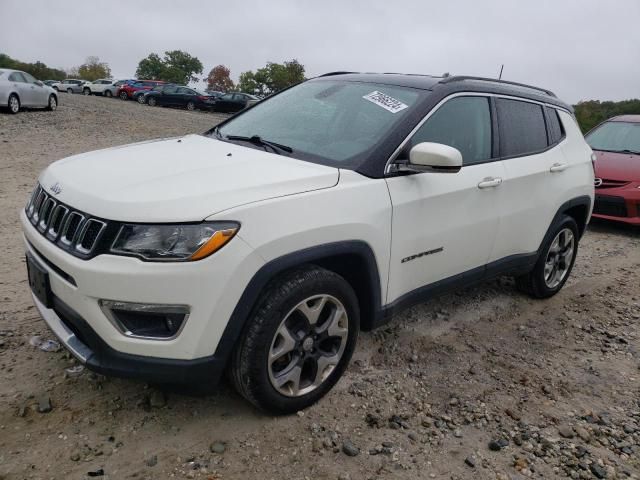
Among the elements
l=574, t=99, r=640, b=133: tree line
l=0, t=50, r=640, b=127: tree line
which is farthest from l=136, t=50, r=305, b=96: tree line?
l=574, t=99, r=640, b=133: tree line

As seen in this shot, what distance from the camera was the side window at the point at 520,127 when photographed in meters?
3.85

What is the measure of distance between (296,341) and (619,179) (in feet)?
21.3

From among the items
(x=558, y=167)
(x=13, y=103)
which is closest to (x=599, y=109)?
(x=13, y=103)

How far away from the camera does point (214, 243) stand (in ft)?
7.48

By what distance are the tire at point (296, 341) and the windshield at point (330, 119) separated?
72 centimetres

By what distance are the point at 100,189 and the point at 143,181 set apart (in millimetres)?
193

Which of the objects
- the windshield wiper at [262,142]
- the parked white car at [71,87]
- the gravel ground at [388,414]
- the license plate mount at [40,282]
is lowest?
the gravel ground at [388,414]

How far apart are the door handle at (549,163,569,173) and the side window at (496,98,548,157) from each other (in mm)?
168

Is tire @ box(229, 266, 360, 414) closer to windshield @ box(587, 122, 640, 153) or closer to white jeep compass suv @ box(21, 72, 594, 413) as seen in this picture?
white jeep compass suv @ box(21, 72, 594, 413)

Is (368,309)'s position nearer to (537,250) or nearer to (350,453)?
(350,453)

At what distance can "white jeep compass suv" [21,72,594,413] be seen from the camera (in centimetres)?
229

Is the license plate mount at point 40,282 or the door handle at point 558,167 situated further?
the door handle at point 558,167

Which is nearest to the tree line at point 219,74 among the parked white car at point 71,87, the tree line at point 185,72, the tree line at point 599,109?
the tree line at point 185,72

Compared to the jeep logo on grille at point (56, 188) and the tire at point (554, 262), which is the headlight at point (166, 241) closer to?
the jeep logo on grille at point (56, 188)
